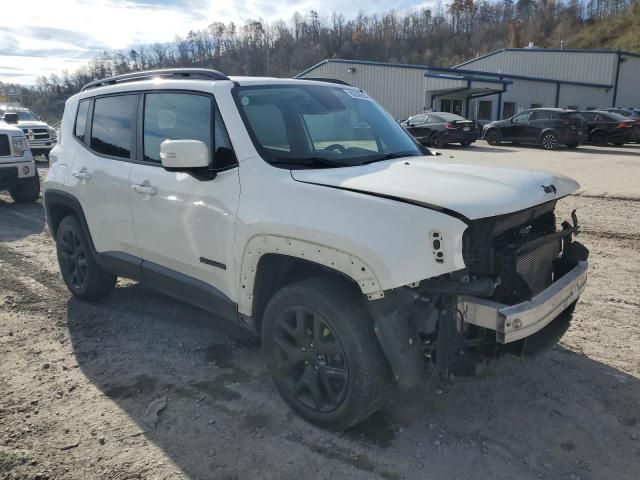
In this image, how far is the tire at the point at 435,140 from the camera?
72.0ft

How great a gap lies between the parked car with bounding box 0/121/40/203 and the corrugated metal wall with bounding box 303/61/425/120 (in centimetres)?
2597

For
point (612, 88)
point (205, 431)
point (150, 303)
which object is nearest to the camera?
point (205, 431)

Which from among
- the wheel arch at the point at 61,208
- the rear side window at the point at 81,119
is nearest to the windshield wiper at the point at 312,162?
the wheel arch at the point at 61,208

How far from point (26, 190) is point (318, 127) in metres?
9.10

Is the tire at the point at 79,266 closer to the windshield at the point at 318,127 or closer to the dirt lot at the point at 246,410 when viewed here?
the dirt lot at the point at 246,410

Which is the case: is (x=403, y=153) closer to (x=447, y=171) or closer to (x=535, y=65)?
(x=447, y=171)

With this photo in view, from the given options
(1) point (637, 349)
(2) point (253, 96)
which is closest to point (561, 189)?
(1) point (637, 349)

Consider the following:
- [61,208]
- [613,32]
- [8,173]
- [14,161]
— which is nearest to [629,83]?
[613,32]

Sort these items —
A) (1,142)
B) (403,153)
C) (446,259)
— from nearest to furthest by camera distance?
(446,259) → (403,153) → (1,142)

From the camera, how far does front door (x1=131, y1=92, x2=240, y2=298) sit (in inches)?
129

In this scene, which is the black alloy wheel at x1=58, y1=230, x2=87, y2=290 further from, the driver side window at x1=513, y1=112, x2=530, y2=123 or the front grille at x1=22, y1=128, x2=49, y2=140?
the driver side window at x1=513, y1=112, x2=530, y2=123

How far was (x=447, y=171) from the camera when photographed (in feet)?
10.2

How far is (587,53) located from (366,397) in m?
48.8

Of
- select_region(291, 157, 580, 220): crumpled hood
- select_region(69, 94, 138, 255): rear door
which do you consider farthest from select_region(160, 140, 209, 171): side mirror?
select_region(69, 94, 138, 255): rear door
